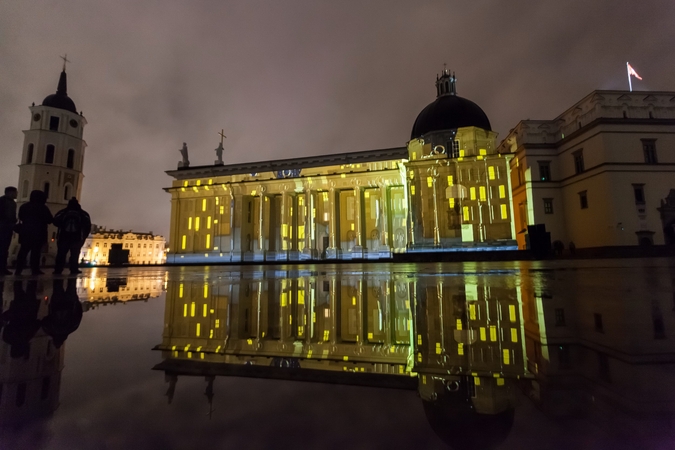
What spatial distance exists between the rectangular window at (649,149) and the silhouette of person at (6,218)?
36220 millimetres

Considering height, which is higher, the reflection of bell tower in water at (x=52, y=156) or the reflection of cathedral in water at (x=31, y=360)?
the reflection of bell tower in water at (x=52, y=156)

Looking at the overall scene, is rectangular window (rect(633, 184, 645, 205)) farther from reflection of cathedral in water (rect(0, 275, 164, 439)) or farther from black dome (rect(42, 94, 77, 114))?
black dome (rect(42, 94, 77, 114))

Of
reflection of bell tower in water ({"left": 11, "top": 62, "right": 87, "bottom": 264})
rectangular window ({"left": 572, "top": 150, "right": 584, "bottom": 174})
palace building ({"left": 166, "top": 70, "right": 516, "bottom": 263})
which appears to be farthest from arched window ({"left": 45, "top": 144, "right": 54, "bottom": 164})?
rectangular window ({"left": 572, "top": 150, "right": 584, "bottom": 174})

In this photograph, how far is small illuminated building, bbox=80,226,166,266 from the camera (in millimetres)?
78300

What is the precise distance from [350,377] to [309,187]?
3920cm

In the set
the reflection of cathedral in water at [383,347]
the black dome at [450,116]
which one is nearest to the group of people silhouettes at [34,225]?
the reflection of cathedral in water at [383,347]

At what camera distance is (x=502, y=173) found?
99.0 ft

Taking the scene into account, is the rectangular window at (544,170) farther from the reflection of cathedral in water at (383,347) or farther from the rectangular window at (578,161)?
the reflection of cathedral in water at (383,347)

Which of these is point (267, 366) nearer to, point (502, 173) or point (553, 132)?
point (502, 173)

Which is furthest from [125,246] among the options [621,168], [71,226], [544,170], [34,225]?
[621,168]

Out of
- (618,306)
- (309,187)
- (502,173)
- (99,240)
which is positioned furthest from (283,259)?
(99,240)

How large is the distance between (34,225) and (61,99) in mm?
56203

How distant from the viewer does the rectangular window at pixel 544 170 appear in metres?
31.1

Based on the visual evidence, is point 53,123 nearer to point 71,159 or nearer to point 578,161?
point 71,159
